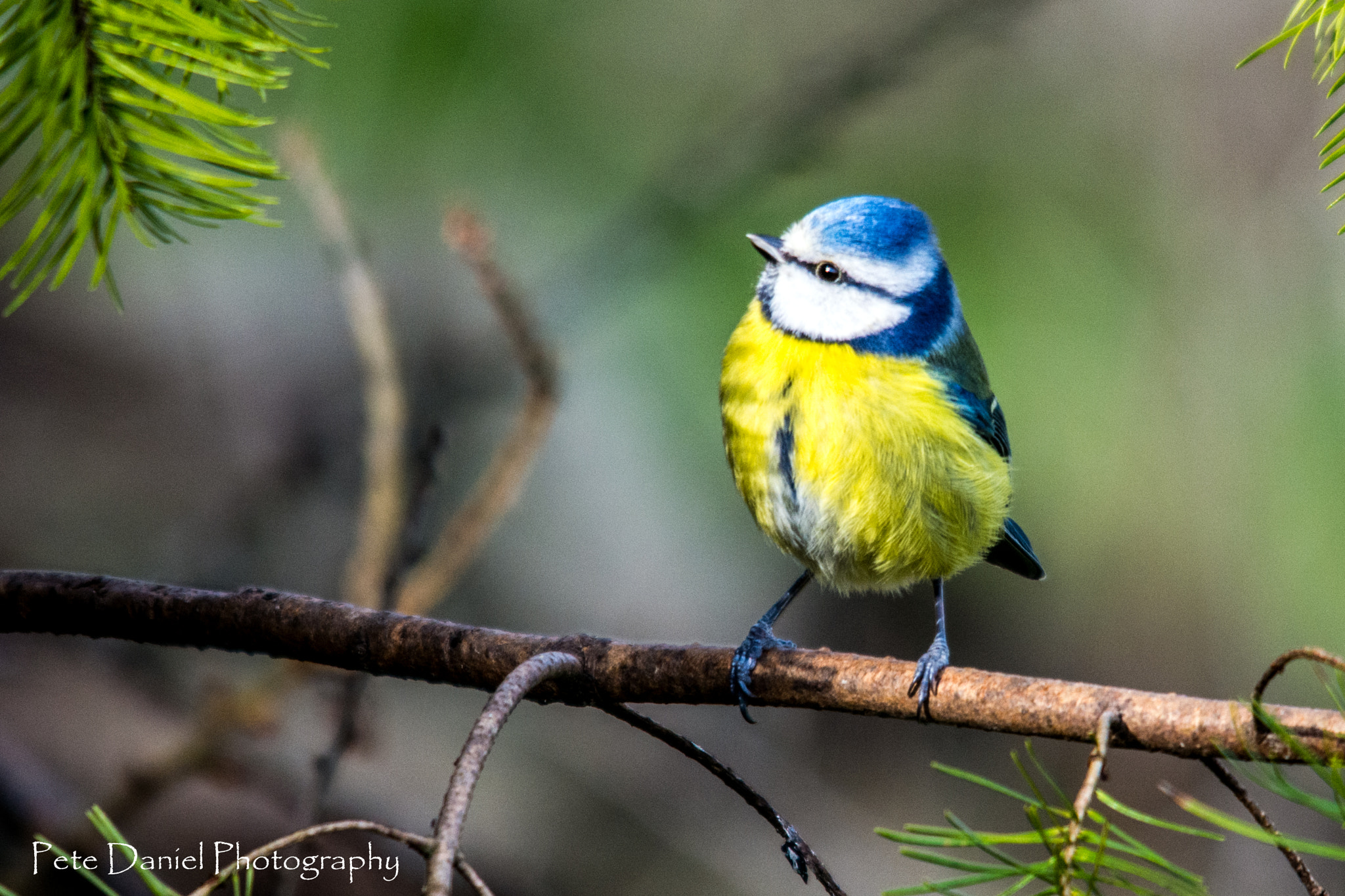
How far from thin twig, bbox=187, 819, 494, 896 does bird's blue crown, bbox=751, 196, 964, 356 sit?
4.15 ft

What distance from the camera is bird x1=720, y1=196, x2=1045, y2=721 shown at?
1778 mm

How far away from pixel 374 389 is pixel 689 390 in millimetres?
1648

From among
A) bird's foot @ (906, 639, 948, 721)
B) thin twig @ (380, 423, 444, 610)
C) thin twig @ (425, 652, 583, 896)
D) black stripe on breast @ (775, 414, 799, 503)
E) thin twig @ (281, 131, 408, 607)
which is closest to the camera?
thin twig @ (425, 652, 583, 896)

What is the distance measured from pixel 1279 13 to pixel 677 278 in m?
2.37

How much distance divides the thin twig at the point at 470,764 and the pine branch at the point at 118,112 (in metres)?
0.49

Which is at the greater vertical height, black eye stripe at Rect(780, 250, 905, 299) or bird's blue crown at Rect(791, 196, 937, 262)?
bird's blue crown at Rect(791, 196, 937, 262)

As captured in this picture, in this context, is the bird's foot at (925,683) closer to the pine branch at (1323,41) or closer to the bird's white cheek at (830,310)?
the pine branch at (1323,41)

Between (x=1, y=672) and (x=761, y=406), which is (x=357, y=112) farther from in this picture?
(x=761, y=406)

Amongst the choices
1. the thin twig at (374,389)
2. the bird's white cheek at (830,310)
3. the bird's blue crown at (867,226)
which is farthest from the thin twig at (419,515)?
the bird's blue crown at (867,226)

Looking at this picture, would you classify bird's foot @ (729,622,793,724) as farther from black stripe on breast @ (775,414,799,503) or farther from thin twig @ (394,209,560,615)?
thin twig @ (394,209,560,615)

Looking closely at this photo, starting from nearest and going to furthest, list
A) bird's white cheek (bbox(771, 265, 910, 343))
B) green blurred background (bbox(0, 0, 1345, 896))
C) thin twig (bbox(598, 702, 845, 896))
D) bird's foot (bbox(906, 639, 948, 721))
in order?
thin twig (bbox(598, 702, 845, 896))
bird's foot (bbox(906, 639, 948, 721))
bird's white cheek (bbox(771, 265, 910, 343))
green blurred background (bbox(0, 0, 1345, 896))

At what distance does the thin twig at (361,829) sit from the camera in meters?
0.76

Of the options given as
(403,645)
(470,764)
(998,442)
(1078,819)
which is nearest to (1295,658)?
(1078,819)

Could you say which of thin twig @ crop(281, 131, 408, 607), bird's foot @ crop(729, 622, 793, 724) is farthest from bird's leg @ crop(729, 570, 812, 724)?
thin twig @ crop(281, 131, 408, 607)
